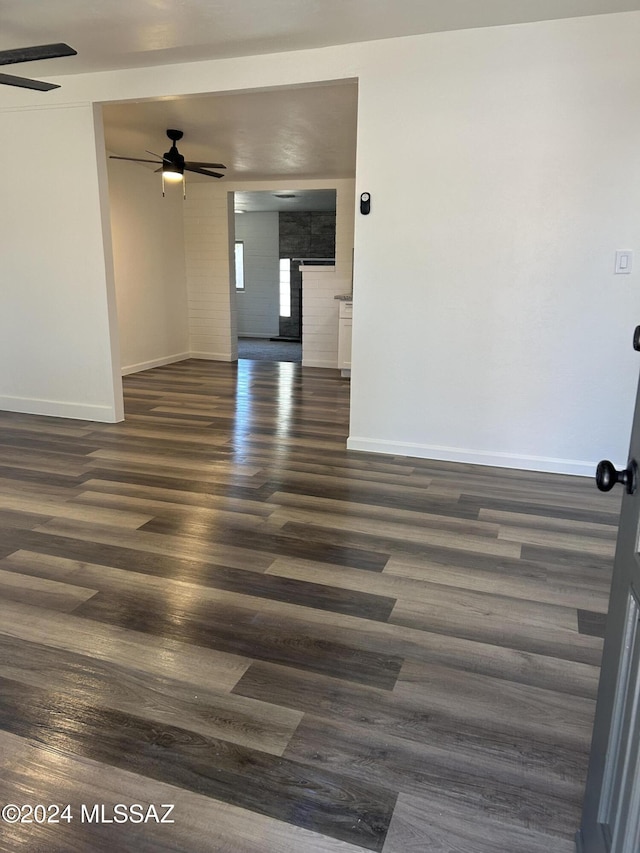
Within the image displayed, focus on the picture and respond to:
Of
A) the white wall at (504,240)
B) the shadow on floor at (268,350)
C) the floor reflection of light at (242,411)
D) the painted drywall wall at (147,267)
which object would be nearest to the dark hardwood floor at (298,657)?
the white wall at (504,240)

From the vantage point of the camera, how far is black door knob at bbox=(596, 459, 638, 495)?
1.02m

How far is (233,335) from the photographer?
27.0ft

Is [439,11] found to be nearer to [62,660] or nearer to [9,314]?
[62,660]

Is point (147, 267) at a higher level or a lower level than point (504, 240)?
lower

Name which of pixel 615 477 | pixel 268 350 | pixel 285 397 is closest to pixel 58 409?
pixel 285 397

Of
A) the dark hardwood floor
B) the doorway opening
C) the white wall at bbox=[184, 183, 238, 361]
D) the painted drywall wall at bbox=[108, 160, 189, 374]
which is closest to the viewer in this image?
the dark hardwood floor

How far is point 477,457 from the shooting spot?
3.78 metres

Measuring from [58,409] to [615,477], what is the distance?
4.68 m

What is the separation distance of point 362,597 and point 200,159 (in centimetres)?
607

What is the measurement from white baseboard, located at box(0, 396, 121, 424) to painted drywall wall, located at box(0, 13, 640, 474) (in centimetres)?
204

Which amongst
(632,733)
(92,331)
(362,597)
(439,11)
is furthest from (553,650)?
(92,331)

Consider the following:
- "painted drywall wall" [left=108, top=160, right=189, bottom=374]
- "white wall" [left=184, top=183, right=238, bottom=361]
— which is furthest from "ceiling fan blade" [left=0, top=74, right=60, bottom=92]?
"white wall" [left=184, top=183, right=238, bottom=361]

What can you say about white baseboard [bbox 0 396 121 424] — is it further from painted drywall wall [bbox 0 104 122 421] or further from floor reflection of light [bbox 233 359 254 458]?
floor reflection of light [bbox 233 359 254 458]

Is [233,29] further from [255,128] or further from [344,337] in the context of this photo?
[344,337]
